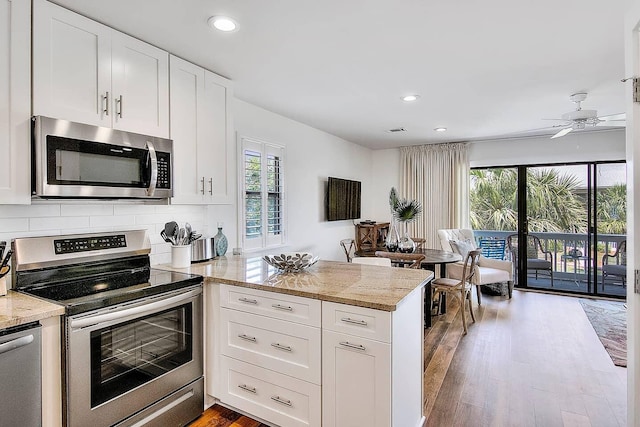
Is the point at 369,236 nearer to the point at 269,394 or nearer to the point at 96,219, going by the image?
the point at 269,394

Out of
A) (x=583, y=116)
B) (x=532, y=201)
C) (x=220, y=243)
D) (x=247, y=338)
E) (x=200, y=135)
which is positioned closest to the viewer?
(x=247, y=338)

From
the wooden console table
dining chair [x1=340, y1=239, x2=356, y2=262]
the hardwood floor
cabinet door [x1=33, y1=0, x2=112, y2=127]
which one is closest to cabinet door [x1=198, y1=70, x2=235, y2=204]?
cabinet door [x1=33, y1=0, x2=112, y2=127]

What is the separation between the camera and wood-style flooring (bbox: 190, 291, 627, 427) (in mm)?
2258

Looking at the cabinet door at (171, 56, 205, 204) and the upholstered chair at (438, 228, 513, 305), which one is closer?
the cabinet door at (171, 56, 205, 204)

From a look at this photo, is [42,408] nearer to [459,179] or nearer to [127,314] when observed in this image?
[127,314]

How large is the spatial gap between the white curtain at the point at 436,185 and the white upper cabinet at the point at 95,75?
4.68 meters

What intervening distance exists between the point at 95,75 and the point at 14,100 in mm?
436

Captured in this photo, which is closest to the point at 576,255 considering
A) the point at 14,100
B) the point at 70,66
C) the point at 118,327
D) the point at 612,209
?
the point at 612,209

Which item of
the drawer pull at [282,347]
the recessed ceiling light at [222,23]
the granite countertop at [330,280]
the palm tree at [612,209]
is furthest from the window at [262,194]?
the palm tree at [612,209]

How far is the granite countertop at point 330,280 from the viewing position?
177cm

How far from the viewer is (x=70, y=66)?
6.13ft

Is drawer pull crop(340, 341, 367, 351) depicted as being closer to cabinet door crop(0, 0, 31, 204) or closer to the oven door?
the oven door

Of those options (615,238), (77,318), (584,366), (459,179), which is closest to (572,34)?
(584,366)

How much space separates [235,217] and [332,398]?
2.04 m
